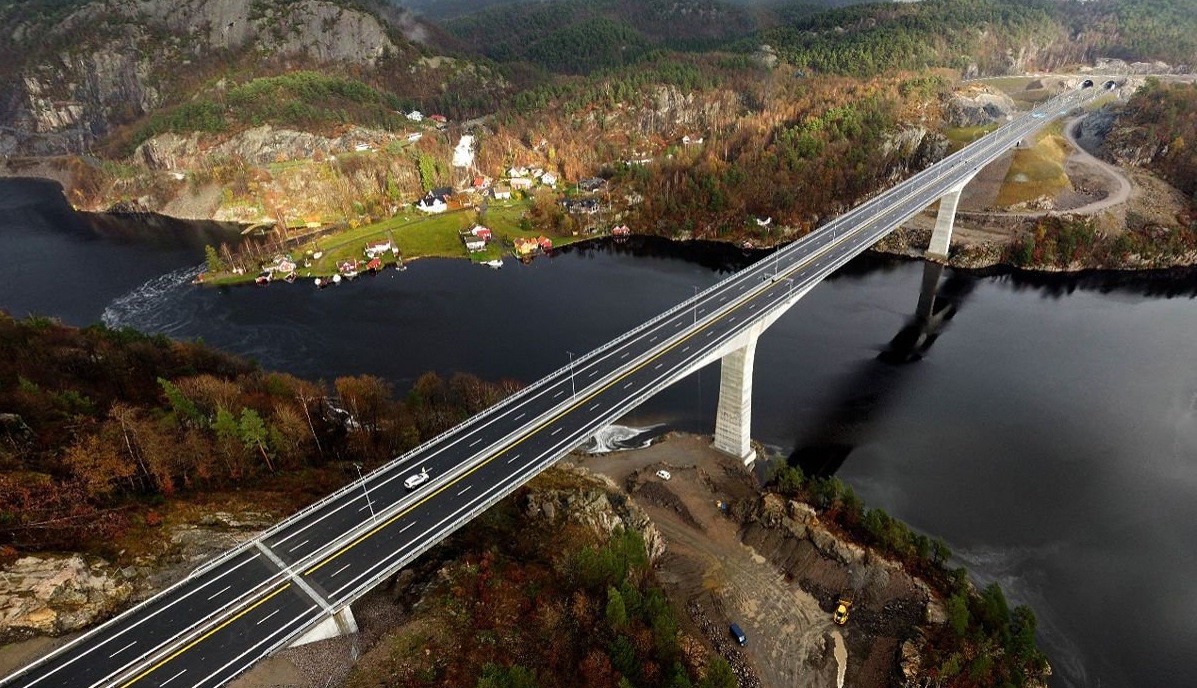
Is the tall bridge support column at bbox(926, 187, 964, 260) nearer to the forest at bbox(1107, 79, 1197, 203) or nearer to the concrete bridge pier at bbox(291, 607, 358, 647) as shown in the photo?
the forest at bbox(1107, 79, 1197, 203)

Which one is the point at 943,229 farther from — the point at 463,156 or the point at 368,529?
the point at 463,156

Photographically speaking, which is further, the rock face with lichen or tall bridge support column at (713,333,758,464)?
tall bridge support column at (713,333,758,464)

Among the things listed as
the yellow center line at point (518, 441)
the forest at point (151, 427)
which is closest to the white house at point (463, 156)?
the forest at point (151, 427)

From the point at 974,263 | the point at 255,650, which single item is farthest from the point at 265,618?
the point at 974,263

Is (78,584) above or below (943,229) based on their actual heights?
above

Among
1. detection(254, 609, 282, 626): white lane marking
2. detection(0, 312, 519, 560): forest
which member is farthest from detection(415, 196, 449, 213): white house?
detection(254, 609, 282, 626): white lane marking

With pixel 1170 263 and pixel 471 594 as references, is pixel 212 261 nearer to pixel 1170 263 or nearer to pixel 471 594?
pixel 471 594

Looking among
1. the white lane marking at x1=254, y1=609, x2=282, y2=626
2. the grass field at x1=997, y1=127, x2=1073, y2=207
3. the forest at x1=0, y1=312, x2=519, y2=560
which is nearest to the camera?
the white lane marking at x1=254, y1=609, x2=282, y2=626

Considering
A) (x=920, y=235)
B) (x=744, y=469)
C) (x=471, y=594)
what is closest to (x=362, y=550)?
(x=471, y=594)
